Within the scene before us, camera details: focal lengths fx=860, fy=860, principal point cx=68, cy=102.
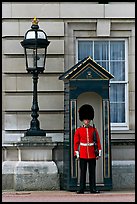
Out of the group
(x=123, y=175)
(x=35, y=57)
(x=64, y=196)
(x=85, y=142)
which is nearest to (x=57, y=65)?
(x=35, y=57)

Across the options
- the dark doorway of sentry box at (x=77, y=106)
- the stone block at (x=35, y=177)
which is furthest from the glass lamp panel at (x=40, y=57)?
the stone block at (x=35, y=177)

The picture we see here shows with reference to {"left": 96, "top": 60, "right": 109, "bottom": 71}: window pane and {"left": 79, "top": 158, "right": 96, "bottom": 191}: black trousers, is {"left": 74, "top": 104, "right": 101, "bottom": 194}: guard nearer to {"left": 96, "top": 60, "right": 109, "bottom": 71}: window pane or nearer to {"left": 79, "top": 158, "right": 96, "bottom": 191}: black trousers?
{"left": 79, "top": 158, "right": 96, "bottom": 191}: black trousers

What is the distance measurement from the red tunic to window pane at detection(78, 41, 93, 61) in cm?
222

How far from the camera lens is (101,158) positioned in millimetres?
16141

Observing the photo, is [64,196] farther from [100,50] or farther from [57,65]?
[100,50]

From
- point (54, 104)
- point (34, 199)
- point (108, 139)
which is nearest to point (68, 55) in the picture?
point (54, 104)

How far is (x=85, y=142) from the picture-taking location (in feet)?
51.1

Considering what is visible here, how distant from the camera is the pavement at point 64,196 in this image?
1438cm

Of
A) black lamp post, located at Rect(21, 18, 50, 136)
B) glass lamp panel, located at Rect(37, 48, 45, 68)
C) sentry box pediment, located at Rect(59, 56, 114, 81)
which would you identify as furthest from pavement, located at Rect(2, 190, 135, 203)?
glass lamp panel, located at Rect(37, 48, 45, 68)

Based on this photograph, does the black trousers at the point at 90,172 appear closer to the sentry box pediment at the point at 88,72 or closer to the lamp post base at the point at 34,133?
the lamp post base at the point at 34,133

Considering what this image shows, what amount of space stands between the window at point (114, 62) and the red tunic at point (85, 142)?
1784 mm

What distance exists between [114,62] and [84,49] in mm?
662

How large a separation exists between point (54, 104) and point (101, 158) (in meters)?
1.55

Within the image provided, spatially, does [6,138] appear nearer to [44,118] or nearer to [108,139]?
[44,118]
